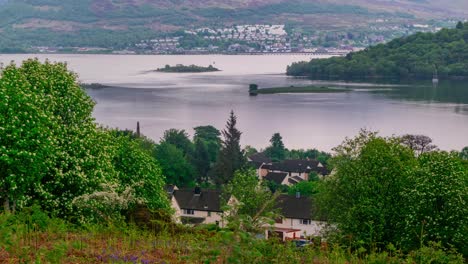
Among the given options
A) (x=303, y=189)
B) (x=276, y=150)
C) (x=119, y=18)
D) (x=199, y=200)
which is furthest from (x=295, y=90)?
(x=119, y=18)

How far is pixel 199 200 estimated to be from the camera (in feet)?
73.4

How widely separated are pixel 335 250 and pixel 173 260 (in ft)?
3.92

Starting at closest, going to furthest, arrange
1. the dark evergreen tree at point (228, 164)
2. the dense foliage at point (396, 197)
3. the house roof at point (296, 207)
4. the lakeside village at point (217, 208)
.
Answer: the dense foliage at point (396, 197)
the lakeside village at point (217, 208)
the house roof at point (296, 207)
the dark evergreen tree at point (228, 164)

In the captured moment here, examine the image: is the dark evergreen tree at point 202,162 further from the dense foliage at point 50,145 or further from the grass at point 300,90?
the grass at point 300,90

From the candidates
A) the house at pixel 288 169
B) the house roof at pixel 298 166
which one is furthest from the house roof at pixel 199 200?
the house roof at pixel 298 166

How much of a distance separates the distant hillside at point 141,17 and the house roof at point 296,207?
12317cm

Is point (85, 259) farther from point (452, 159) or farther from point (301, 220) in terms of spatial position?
point (301, 220)

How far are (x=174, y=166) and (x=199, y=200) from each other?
5.07m

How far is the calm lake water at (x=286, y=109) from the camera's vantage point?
139ft

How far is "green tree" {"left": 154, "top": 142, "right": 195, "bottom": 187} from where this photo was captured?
88.9 feet

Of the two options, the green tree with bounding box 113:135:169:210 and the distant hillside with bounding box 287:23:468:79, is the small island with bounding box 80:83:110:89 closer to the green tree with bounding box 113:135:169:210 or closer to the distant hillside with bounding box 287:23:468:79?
the distant hillside with bounding box 287:23:468:79

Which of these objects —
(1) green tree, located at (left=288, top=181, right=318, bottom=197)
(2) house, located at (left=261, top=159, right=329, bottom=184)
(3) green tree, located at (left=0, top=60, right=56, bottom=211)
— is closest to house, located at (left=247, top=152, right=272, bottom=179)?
(2) house, located at (left=261, top=159, right=329, bottom=184)

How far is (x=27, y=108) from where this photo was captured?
9.23 meters

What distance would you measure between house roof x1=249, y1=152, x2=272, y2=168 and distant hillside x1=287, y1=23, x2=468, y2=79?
51426 mm
